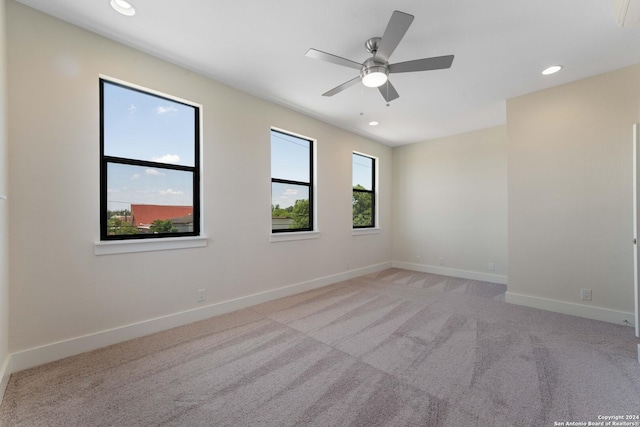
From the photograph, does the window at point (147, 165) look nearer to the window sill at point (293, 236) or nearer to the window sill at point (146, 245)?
the window sill at point (146, 245)

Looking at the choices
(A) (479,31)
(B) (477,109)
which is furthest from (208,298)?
(B) (477,109)

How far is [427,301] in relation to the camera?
3.56m

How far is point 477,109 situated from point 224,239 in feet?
13.0

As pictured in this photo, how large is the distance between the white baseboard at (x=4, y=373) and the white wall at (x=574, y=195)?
16.2 ft

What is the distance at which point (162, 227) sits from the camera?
275cm

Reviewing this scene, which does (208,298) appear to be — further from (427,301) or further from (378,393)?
(427,301)

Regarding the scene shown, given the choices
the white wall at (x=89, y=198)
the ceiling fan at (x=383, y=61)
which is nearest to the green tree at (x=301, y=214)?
the white wall at (x=89, y=198)

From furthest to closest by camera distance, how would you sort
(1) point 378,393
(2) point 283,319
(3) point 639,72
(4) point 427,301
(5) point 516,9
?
1. (4) point 427,301
2. (2) point 283,319
3. (3) point 639,72
4. (5) point 516,9
5. (1) point 378,393

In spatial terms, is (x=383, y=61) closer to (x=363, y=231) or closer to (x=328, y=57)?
(x=328, y=57)

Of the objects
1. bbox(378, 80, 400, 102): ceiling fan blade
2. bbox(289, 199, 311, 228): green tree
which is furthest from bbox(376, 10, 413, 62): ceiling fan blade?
bbox(289, 199, 311, 228): green tree

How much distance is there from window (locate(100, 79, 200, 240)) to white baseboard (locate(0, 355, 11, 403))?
1.01 m

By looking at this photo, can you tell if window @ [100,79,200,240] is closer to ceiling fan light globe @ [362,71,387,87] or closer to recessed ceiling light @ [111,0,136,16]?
recessed ceiling light @ [111,0,136,16]

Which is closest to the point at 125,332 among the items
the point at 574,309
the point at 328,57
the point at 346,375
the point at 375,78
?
the point at 346,375

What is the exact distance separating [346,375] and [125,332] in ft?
6.75
